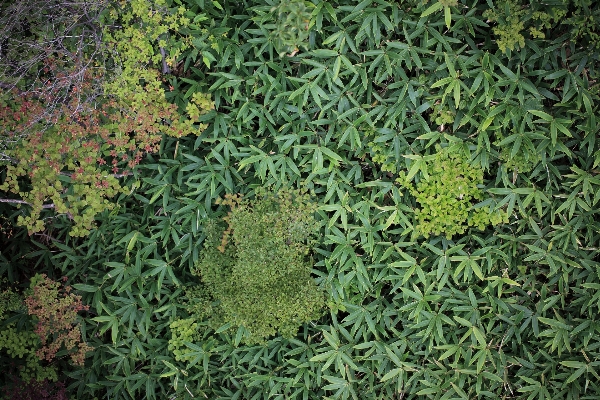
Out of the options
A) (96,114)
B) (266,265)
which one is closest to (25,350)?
(96,114)

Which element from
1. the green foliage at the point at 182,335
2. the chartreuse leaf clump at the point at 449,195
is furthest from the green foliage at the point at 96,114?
the chartreuse leaf clump at the point at 449,195

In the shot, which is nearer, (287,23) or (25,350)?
(287,23)

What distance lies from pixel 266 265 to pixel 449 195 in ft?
3.12

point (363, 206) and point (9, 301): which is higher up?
point (363, 206)

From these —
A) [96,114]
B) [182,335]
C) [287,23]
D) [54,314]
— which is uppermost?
[287,23]

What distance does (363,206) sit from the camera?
3.21m

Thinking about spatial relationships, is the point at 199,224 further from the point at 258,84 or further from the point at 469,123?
the point at 469,123

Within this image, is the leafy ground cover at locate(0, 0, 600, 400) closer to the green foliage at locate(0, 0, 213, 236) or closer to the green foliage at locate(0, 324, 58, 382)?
the green foliage at locate(0, 0, 213, 236)

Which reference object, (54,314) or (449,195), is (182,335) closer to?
(54,314)

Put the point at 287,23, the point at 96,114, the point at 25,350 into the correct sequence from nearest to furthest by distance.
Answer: the point at 287,23 < the point at 96,114 < the point at 25,350

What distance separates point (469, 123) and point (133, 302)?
79.5 inches

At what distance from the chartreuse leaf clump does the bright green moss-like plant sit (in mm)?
553

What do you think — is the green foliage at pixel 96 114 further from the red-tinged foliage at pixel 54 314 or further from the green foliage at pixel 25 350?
the green foliage at pixel 25 350

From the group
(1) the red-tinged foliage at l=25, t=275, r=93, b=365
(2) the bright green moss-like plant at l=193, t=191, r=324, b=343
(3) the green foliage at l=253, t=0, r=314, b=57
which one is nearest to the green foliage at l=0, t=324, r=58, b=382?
(1) the red-tinged foliage at l=25, t=275, r=93, b=365
